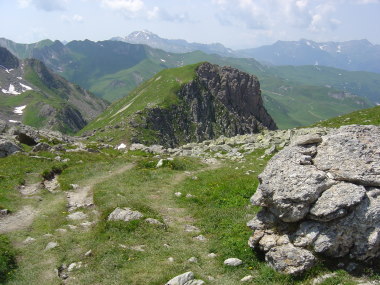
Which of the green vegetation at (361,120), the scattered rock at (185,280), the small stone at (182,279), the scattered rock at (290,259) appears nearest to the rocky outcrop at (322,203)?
the scattered rock at (290,259)

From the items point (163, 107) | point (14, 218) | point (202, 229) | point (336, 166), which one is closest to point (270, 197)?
point (336, 166)

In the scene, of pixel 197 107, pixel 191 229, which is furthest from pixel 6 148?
pixel 197 107

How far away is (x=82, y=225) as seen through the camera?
2253cm

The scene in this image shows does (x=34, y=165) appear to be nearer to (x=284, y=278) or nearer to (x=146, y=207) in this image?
(x=146, y=207)

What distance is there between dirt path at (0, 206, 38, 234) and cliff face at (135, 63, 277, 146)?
132556mm

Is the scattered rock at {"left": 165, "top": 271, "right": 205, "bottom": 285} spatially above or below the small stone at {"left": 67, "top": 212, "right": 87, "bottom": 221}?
above

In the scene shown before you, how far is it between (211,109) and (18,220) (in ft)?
554

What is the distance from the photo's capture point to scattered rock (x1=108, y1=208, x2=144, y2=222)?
2192 cm

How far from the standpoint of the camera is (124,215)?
72.7ft

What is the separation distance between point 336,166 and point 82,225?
648 inches

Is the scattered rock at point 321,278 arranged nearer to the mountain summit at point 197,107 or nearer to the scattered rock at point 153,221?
the scattered rock at point 153,221

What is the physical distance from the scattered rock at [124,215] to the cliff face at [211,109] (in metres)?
135

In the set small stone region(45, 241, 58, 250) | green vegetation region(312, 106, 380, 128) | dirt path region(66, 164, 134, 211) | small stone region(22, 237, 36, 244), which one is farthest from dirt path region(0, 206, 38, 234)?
green vegetation region(312, 106, 380, 128)

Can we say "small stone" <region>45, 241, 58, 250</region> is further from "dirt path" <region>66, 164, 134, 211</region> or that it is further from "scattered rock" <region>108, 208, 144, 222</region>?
"dirt path" <region>66, 164, 134, 211</region>
